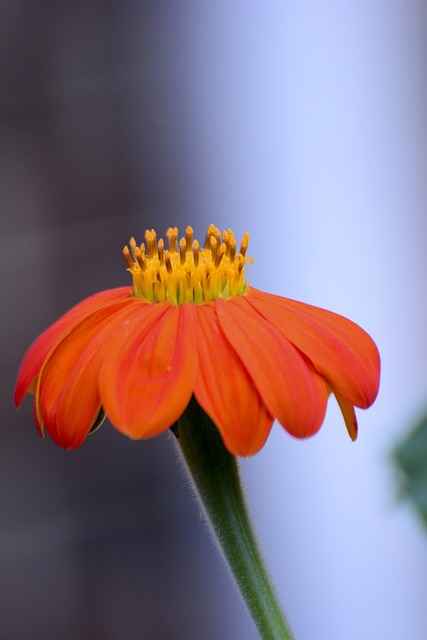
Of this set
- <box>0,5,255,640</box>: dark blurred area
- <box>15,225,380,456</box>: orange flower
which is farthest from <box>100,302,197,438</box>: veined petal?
<box>0,5,255,640</box>: dark blurred area

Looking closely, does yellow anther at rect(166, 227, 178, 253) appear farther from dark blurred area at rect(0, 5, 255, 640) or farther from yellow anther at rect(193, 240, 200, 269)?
dark blurred area at rect(0, 5, 255, 640)

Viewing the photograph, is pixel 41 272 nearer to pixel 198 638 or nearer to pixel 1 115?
pixel 1 115

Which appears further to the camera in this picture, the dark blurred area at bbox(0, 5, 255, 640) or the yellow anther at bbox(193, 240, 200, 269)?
the dark blurred area at bbox(0, 5, 255, 640)

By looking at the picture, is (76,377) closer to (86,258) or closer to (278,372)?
(278,372)

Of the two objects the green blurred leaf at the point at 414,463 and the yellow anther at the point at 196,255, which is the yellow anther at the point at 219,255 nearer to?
the yellow anther at the point at 196,255

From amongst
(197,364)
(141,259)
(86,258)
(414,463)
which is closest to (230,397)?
(197,364)
